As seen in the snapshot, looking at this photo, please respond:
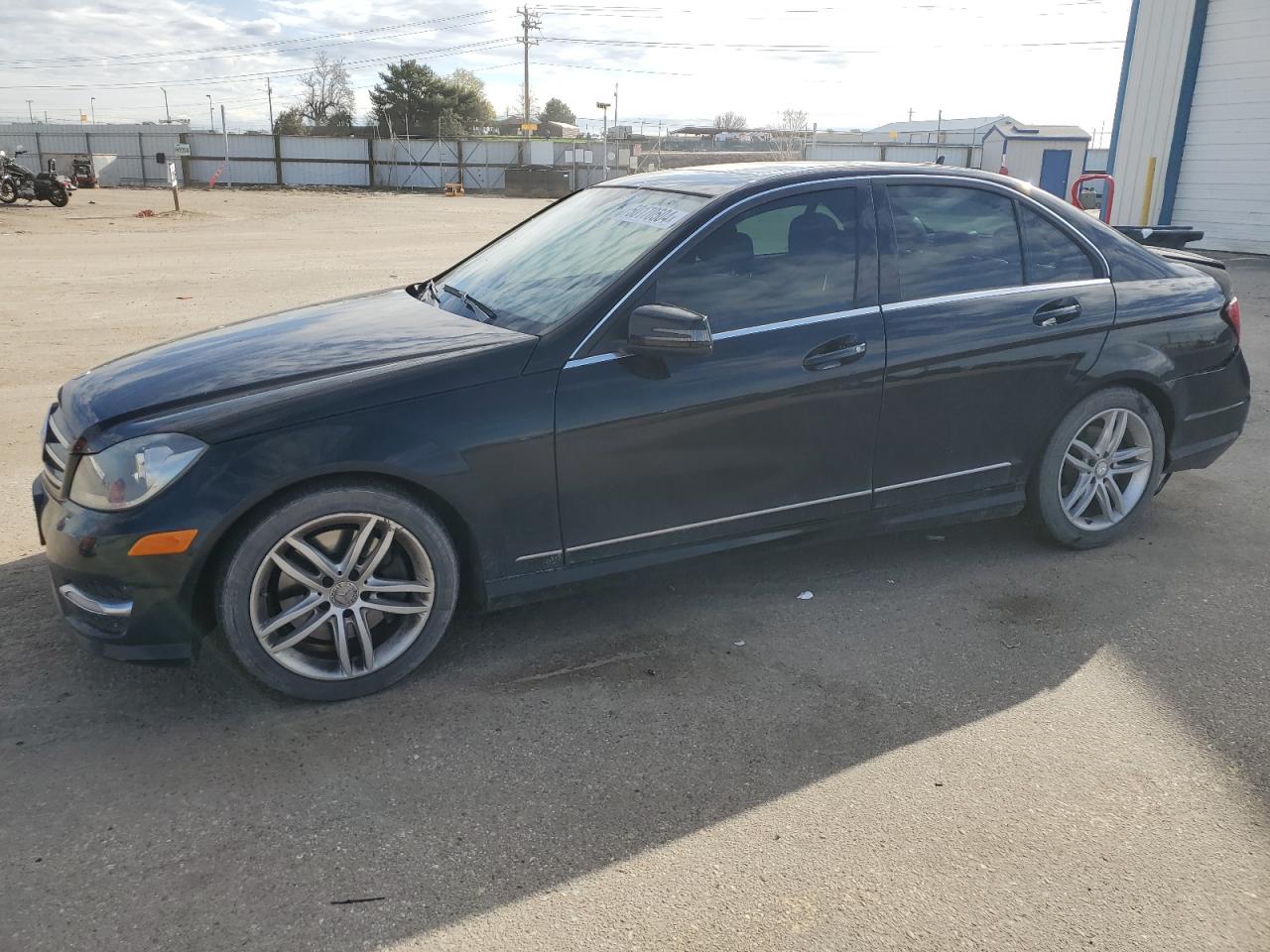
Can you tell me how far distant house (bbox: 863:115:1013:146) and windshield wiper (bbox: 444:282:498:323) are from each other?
5397 cm

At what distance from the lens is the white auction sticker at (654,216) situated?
3.88 meters

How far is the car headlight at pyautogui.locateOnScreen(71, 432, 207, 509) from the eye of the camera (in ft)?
10.1

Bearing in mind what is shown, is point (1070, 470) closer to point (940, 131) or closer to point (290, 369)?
point (290, 369)

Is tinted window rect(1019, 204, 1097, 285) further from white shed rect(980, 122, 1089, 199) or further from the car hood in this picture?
white shed rect(980, 122, 1089, 199)

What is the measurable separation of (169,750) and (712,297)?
7.73 ft

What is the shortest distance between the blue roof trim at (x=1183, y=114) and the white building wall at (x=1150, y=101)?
9 cm

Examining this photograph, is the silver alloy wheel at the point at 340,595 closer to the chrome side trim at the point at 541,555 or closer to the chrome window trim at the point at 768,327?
the chrome side trim at the point at 541,555

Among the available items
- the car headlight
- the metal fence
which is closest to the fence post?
the metal fence

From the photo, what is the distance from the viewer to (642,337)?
11.4ft

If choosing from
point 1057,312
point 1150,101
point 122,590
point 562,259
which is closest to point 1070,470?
point 1057,312

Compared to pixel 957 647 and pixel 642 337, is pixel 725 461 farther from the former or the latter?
pixel 957 647

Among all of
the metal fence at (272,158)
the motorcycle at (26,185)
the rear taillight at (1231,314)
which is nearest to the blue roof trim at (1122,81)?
the rear taillight at (1231,314)

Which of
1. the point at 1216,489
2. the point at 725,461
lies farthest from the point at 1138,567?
the point at 725,461

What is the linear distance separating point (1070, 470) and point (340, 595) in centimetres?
320
